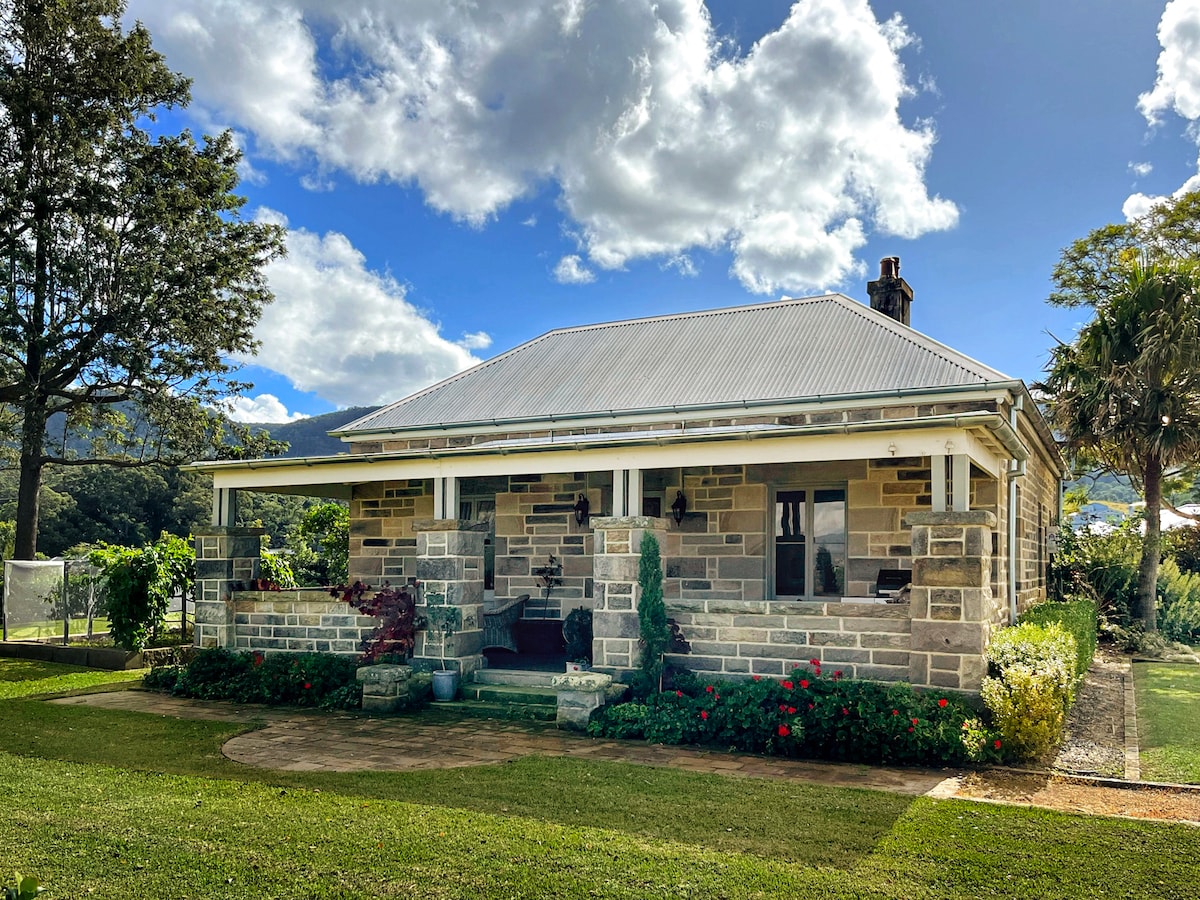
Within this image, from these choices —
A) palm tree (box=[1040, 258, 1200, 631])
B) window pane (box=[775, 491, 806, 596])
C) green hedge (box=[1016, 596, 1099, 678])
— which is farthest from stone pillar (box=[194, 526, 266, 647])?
palm tree (box=[1040, 258, 1200, 631])

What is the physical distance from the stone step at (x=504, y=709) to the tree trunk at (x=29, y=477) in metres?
13.9

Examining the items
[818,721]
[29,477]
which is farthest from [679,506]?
[29,477]

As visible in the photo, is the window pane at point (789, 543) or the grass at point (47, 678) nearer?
the window pane at point (789, 543)

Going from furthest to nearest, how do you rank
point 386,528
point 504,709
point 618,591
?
point 386,528 < point 504,709 < point 618,591

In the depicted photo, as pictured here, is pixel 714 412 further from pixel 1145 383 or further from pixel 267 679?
pixel 1145 383

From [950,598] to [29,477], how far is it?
20.3 metres

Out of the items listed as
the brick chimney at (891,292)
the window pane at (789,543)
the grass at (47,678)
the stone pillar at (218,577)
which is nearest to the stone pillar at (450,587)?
the stone pillar at (218,577)

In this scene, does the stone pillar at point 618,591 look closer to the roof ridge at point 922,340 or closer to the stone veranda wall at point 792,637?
the stone veranda wall at point 792,637

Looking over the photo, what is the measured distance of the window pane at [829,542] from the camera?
11359 mm

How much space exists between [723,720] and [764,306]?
828 centimetres

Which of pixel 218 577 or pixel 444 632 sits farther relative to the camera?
pixel 218 577

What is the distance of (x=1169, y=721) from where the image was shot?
30.9ft

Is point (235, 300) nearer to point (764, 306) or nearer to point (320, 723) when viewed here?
point (764, 306)

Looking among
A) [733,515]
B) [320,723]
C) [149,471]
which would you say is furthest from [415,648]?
[149,471]
